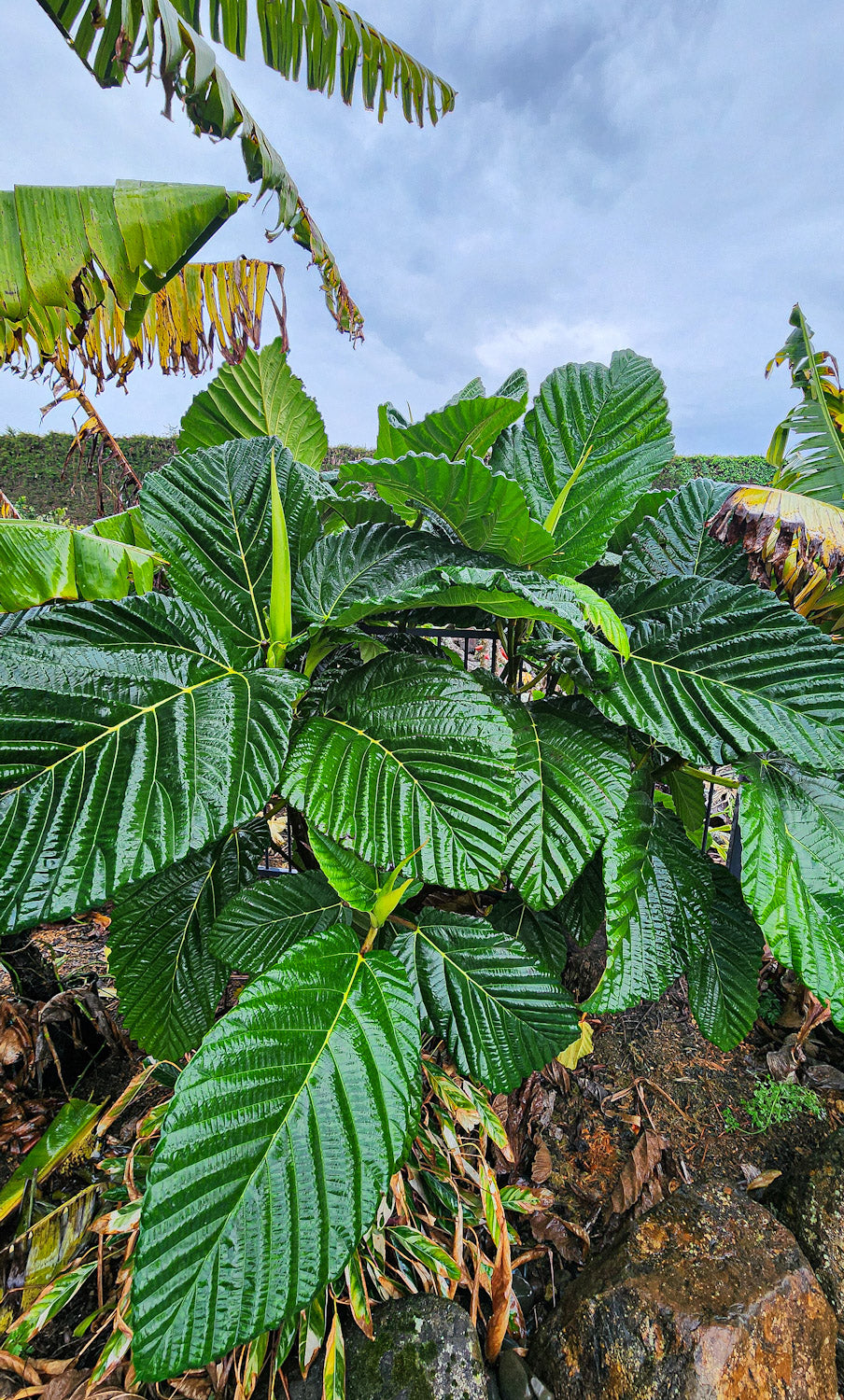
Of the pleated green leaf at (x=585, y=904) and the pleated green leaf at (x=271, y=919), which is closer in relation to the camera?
the pleated green leaf at (x=271, y=919)

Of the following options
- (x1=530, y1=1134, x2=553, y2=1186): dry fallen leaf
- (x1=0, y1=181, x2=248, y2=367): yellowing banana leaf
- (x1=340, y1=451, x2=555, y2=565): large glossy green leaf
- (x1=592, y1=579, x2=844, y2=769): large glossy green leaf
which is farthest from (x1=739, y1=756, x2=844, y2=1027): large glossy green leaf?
(x1=0, y1=181, x2=248, y2=367): yellowing banana leaf

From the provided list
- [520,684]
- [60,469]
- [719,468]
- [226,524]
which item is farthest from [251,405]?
[719,468]

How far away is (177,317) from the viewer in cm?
197

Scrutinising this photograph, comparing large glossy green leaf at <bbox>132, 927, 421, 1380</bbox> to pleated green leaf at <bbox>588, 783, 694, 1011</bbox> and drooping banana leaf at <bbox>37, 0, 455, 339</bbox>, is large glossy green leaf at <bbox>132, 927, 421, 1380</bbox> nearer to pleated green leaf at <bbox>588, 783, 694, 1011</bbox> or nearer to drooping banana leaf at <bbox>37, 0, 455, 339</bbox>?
pleated green leaf at <bbox>588, 783, 694, 1011</bbox>

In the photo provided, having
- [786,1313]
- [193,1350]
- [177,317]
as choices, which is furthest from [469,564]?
[177,317]

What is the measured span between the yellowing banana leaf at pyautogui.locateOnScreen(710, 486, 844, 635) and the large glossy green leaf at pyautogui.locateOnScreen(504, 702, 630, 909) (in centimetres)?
60

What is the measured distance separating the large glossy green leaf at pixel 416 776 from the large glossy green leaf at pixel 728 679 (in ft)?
0.80

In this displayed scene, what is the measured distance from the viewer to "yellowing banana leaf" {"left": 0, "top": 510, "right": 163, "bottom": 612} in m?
1.08

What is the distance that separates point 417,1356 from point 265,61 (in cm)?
379

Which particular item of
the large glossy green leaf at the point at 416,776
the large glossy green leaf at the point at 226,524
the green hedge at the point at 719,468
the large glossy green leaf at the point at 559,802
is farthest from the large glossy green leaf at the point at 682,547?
the green hedge at the point at 719,468

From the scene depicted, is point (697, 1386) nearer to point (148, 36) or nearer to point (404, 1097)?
point (404, 1097)

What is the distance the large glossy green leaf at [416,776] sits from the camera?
0.76m

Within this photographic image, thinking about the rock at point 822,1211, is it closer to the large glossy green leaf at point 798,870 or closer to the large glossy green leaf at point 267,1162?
the large glossy green leaf at point 798,870

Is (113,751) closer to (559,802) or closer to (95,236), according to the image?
(559,802)
